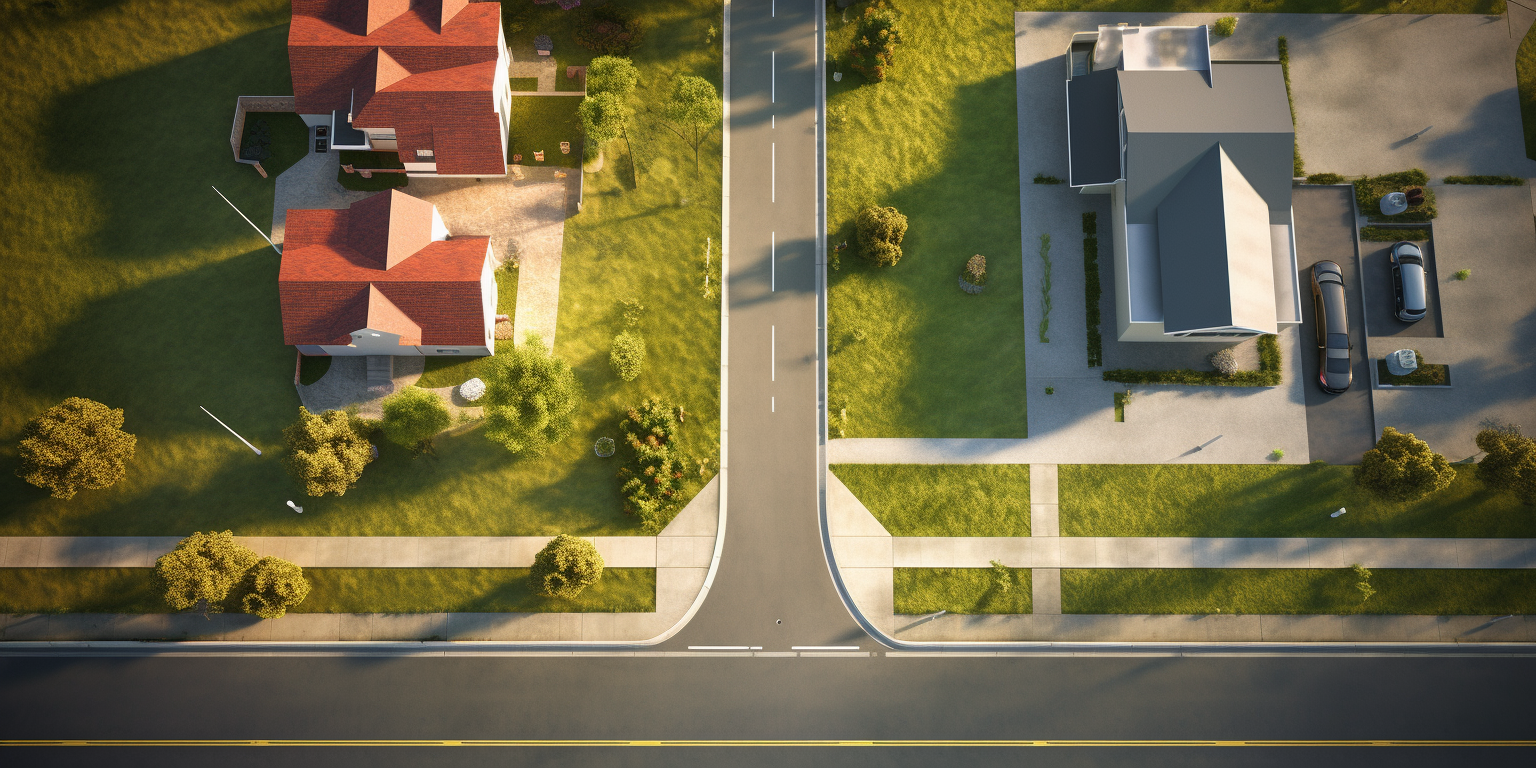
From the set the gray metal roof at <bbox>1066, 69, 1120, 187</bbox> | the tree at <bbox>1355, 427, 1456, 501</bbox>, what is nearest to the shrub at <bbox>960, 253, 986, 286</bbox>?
the gray metal roof at <bbox>1066, 69, 1120, 187</bbox>

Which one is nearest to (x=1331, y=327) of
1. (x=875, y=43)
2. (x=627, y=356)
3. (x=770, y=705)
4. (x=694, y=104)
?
(x=875, y=43)

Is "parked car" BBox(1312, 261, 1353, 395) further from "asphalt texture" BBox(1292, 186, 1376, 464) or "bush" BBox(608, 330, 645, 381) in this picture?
"bush" BBox(608, 330, 645, 381)

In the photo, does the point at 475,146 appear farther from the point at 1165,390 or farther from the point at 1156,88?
the point at 1165,390

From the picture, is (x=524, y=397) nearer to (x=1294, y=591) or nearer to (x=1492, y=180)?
(x=1294, y=591)

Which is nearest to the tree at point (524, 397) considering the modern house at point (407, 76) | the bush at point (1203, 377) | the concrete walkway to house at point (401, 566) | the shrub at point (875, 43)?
the concrete walkway to house at point (401, 566)

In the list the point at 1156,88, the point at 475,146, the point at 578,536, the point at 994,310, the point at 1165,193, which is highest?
the point at 1156,88

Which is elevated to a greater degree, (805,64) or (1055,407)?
(805,64)

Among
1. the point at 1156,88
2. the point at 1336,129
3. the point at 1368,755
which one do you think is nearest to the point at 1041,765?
the point at 1368,755
